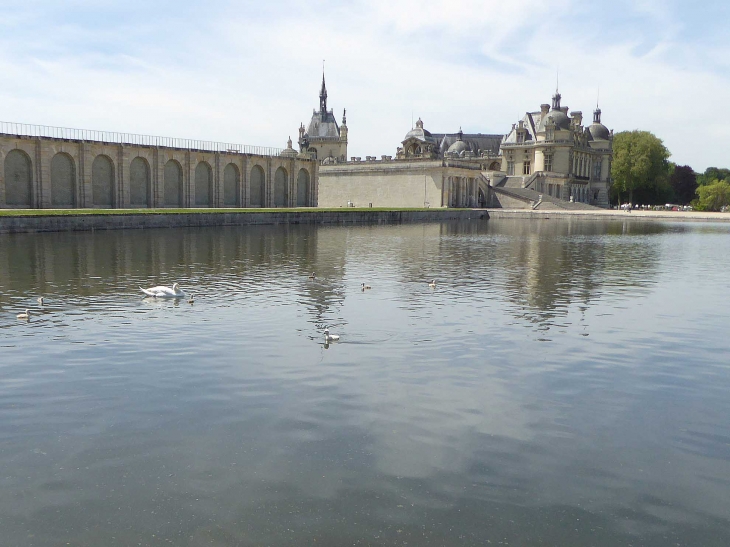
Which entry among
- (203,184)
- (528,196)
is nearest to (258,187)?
(203,184)

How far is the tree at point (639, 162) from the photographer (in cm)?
11394

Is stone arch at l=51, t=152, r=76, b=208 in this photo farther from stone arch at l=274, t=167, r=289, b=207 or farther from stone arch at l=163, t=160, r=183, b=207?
stone arch at l=274, t=167, r=289, b=207

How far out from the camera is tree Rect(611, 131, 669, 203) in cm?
11394

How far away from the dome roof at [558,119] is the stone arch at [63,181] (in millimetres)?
82914

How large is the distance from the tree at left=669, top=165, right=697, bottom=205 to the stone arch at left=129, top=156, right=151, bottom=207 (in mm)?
115345

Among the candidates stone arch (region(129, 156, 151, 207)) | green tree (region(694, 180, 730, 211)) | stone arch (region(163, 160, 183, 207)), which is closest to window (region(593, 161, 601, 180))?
green tree (region(694, 180, 730, 211))

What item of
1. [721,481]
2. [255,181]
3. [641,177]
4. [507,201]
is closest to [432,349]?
[721,481]

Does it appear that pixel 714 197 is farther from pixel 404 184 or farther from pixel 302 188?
pixel 302 188

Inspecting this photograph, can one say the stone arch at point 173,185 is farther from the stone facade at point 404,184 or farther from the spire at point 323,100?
the spire at point 323,100

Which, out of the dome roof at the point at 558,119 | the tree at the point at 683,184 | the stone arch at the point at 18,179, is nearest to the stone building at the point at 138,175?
the stone arch at the point at 18,179

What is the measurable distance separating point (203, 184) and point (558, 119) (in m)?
70.0

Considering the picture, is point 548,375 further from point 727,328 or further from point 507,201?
point 507,201

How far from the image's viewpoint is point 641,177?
379 feet

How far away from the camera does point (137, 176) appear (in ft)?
207
